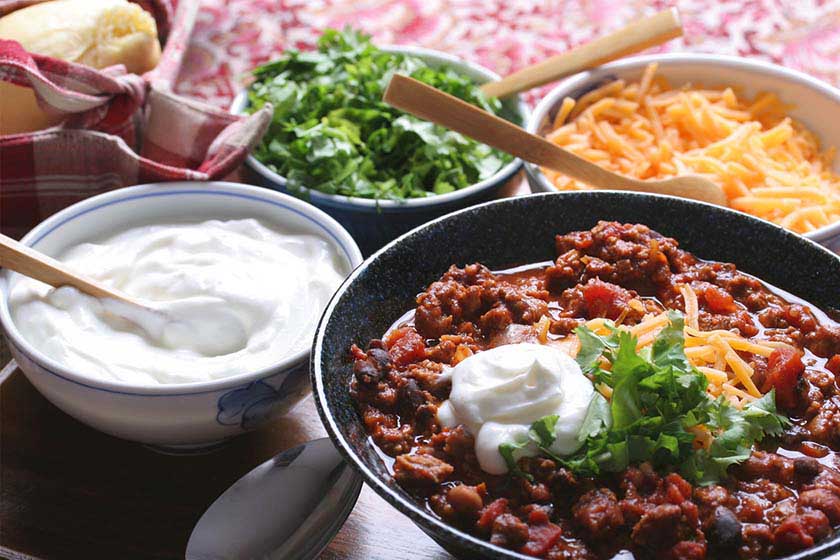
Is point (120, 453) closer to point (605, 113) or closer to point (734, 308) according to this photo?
point (734, 308)

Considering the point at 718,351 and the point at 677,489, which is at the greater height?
the point at 718,351

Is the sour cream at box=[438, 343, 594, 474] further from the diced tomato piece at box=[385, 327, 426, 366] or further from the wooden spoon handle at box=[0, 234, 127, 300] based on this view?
the wooden spoon handle at box=[0, 234, 127, 300]

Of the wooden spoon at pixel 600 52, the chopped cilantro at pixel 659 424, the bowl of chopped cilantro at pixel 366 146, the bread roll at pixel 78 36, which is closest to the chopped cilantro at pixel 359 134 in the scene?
the bowl of chopped cilantro at pixel 366 146

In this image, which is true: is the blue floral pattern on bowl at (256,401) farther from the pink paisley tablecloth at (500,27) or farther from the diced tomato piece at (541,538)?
the pink paisley tablecloth at (500,27)

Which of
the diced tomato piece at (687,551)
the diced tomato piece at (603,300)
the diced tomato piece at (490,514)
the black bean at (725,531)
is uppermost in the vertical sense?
the diced tomato piece at (603,300)

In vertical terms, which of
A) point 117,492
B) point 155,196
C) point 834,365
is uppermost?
point 834,365

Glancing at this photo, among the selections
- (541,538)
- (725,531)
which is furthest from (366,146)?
(725,531)

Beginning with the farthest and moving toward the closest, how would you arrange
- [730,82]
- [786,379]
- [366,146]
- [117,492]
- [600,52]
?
[730,82] → [600,52] → [366,146] → [117,492] → [786,379]

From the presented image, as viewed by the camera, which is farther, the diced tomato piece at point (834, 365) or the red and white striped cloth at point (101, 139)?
the red and white striped cloth at point (101, 139)

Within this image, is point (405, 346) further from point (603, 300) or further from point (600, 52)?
point (600, 52)
